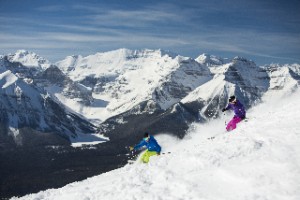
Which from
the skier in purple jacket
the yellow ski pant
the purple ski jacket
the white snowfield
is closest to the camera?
the white snowfield

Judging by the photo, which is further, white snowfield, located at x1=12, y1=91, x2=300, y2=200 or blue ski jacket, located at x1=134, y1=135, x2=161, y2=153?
blue ski jacket, located at x1=134, y1=135, x2=161, y2=153

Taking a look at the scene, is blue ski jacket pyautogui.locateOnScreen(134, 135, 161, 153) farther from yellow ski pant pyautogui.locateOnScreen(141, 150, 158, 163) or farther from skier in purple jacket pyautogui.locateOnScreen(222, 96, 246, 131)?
skier in purple jacket pyautogui.locateOnScreen(222, 96, 246, 131)

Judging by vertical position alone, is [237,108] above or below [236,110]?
above

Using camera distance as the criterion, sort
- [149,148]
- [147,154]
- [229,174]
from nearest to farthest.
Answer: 1. [229,174]
2. [149,148]
3. [147,154]

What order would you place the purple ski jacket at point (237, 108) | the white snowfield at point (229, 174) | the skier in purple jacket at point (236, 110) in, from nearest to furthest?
1. the white snowfield at point (229, 174)
2. the skier in purple jacket at point (236, 110)
3. the purple ski jacket at point (237, 108)

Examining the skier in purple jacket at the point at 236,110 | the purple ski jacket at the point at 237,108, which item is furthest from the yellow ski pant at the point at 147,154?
the purple ski jacket at the point at 237,108

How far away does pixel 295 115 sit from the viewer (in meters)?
31.3

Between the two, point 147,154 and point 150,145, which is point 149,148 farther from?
point 147,154

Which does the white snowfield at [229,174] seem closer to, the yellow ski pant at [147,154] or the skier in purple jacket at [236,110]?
the yellow ski pant at [147,154]

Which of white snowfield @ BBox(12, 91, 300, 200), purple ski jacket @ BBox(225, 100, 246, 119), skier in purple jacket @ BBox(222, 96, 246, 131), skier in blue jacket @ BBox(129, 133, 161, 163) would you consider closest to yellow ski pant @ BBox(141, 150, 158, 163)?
skier in blue jacket @ BBox(129, 133, 161, 163)

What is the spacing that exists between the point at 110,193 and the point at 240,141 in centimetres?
907

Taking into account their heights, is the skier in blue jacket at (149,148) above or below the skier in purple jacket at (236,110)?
below

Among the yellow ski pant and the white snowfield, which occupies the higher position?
the white snowfield

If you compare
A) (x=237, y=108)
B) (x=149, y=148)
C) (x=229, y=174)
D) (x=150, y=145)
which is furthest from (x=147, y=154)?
(x=229, y=174)
